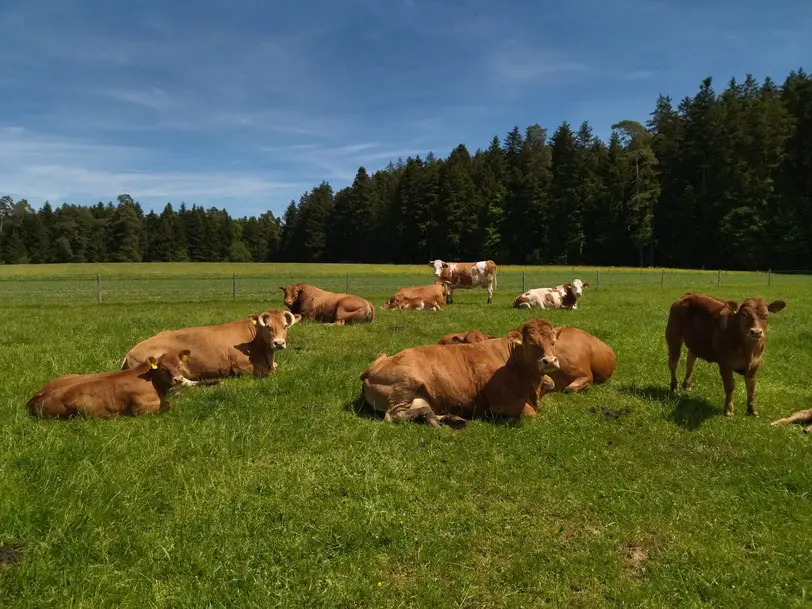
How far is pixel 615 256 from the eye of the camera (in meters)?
73.2

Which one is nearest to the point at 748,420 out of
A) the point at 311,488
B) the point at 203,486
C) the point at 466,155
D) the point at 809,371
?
the point at 809,371

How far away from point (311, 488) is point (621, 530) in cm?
264

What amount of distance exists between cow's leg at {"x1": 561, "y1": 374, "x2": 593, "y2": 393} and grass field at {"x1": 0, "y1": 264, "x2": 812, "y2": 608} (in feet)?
0.75

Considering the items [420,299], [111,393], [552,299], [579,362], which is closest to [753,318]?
[579,362]

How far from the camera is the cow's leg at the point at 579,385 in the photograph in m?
8.27

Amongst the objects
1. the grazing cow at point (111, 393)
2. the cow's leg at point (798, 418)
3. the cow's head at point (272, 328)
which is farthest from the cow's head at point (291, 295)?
the cow's leg at point (798, 418)

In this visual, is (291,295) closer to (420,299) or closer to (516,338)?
(420,299)

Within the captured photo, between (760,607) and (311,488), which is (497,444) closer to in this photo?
(311,488)

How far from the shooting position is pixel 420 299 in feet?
65.1

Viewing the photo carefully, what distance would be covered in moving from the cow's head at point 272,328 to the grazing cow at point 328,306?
583 centimetres

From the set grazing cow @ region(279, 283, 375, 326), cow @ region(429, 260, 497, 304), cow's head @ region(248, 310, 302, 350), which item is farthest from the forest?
cow's head @ region(248, 310, 302, 350)

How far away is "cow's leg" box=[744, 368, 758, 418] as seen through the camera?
23.5ft

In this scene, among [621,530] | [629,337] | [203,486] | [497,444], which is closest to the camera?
[621,530]

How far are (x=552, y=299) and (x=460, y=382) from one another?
1347cm
